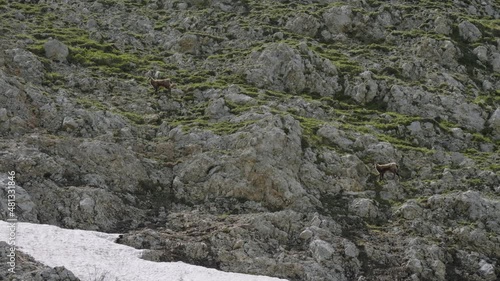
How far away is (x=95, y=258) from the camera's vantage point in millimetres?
23250

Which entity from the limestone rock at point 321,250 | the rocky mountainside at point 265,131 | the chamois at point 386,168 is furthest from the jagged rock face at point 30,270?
the chamois at point 386,168

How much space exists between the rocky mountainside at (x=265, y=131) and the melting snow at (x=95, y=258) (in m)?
1.00

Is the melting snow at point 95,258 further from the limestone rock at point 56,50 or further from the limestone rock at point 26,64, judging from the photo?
the limestone rock at point 56,50

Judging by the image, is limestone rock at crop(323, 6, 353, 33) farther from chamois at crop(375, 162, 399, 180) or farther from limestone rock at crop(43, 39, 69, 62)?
limestone rock at crop(43, 39, 69, 62)

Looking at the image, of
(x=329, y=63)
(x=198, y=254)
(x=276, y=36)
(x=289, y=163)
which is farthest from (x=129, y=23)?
(x=198, y=254)

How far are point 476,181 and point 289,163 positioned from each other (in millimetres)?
10072

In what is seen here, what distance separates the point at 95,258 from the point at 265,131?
11862 millimetres

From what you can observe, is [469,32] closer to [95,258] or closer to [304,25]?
[304,25]

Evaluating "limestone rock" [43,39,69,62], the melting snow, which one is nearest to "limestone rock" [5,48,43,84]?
"limestone rock" [43,39,69,62]

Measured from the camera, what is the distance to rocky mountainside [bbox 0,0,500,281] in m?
A: 26.4

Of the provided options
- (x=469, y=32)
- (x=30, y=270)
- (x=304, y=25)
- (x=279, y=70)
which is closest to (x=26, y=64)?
(x=279, y=70)

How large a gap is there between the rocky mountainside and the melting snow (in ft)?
3.30

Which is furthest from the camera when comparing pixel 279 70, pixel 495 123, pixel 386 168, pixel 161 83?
pixel 279 70

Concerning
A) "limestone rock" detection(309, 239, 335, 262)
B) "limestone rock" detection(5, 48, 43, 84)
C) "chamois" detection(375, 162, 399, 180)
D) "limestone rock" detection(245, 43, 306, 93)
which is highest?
"limestone rock" detection(5, 48, 43, 84)
